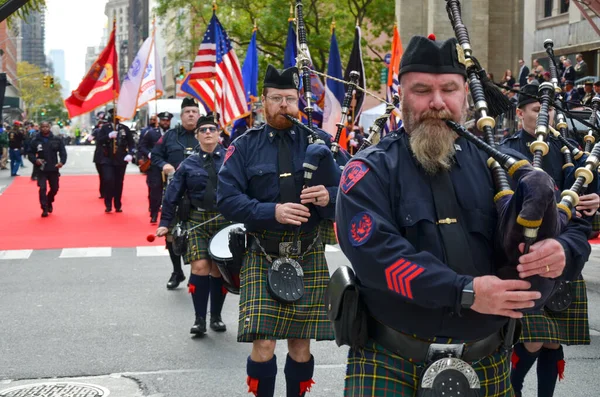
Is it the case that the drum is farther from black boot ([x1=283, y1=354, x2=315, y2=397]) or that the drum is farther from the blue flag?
the blue flag

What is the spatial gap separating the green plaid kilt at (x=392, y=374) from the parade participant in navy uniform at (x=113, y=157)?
648 inches

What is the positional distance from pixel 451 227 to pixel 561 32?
26.7m

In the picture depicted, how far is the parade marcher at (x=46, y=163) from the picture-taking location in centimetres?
1898

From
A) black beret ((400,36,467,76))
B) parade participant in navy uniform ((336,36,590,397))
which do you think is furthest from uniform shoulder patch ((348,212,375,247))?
black beret ((400,36,467,76))

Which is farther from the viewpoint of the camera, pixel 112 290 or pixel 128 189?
pixel 128 189

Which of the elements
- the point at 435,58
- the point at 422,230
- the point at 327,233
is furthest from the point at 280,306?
the point at 435,58

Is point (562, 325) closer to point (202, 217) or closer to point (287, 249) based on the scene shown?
point (287, 249)

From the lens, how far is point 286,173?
17.8ft

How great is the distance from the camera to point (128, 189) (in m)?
26.9

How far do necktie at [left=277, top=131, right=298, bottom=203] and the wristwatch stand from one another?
2517 millimetres

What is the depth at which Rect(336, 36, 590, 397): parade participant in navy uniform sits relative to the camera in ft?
10.3

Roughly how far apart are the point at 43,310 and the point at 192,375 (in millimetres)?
3010

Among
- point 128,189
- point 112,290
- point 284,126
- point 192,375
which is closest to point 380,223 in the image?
point 284,126

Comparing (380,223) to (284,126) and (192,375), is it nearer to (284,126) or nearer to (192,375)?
(284,126)
